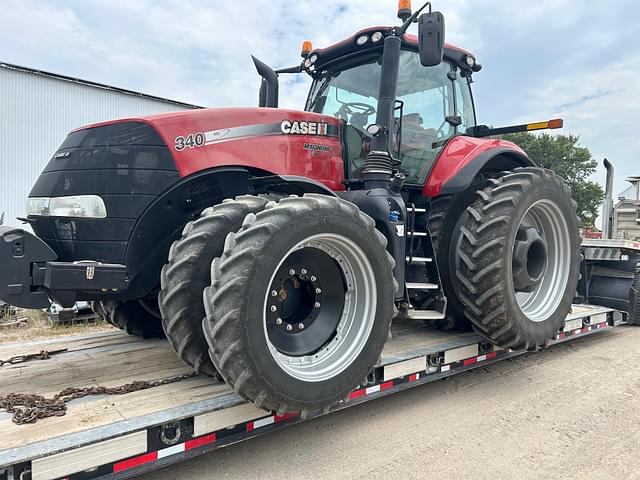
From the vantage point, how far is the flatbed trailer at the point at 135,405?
7.19 feet

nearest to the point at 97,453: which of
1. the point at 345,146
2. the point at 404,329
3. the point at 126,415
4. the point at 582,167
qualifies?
the point at 126,415

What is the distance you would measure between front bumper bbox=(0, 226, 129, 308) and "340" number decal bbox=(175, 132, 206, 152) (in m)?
0.87

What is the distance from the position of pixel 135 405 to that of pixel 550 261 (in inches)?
153

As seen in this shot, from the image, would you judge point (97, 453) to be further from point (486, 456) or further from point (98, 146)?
point (486, 456)

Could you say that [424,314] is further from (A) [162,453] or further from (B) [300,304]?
(A) [162,453]

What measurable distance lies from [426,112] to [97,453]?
372 centimetres

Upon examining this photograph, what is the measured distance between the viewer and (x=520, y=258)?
13.7ft

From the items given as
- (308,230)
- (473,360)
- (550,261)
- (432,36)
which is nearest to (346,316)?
(308,230)

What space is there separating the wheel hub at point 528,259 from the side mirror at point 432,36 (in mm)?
1776

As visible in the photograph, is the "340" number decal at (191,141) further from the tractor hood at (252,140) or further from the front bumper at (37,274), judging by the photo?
the front bumper at (37,274)

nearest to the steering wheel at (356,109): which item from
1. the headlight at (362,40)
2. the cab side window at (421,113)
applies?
the cab side window at (421,113)

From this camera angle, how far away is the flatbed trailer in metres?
2.19

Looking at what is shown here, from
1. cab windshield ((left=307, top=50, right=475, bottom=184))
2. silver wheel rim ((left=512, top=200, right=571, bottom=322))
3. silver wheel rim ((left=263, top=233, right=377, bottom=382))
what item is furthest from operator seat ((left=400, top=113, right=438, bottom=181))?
silver wheel rim ((left=263, top=233, right=377, bottom=382))

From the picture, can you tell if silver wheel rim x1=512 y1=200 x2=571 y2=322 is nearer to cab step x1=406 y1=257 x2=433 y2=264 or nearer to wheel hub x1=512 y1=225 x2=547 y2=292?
wheel hub x1=512 y1=225 x2=547 y2=292
